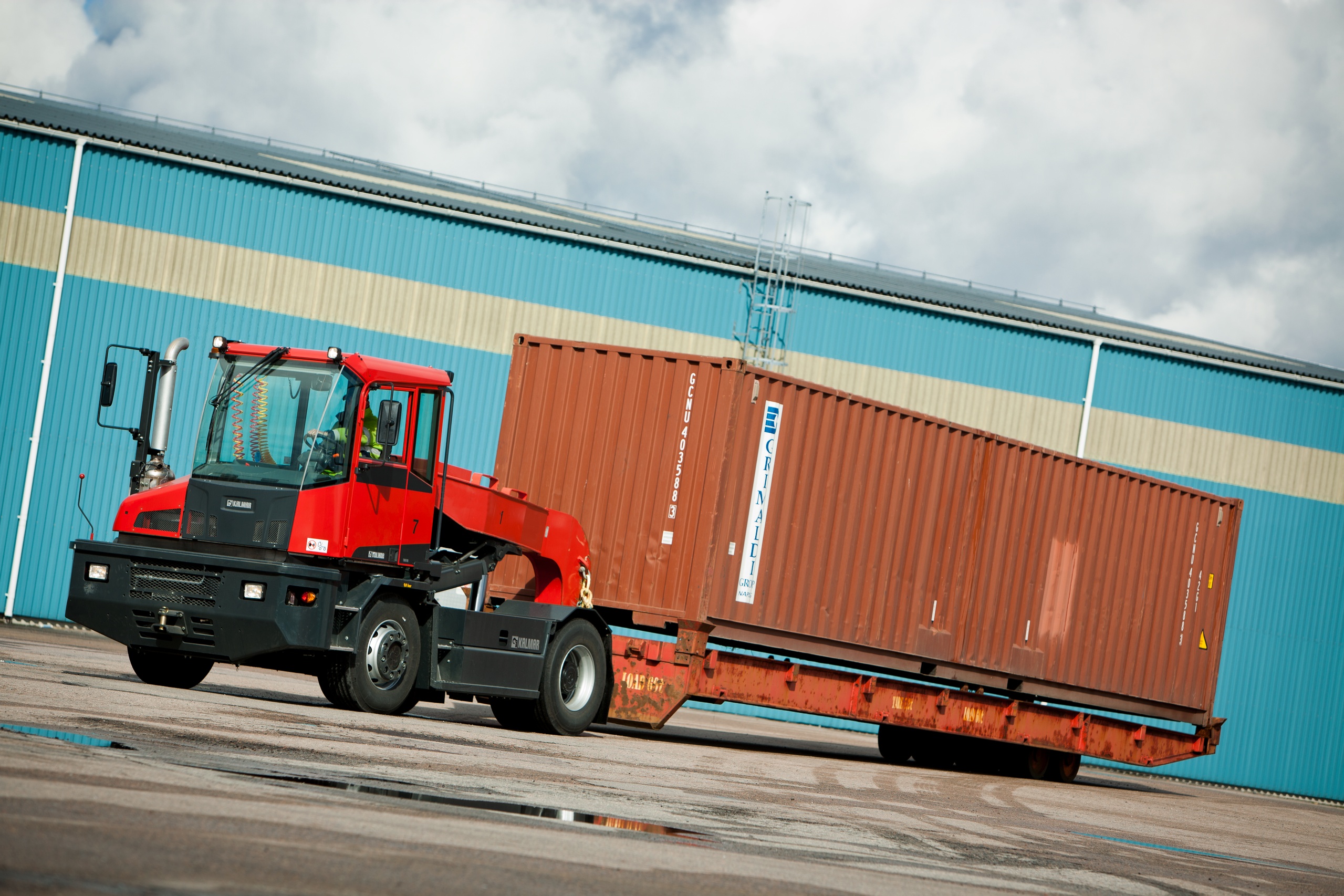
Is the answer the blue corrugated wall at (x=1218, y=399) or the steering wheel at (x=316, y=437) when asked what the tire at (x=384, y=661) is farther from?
the blue corrugated wall at (x=1218, y=399)

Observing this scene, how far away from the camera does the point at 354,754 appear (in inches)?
328

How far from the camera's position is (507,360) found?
2275cm

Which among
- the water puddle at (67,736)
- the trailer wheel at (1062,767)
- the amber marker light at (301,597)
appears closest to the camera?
the water puddle at (67,736)

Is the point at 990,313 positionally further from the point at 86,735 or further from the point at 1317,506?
the point at 86,735

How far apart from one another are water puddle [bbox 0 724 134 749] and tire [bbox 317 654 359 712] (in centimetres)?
348

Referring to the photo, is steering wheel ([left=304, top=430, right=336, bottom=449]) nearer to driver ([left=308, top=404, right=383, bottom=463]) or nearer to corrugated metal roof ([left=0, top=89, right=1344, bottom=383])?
driver ([left=308, top=404, right=383, bottom=463])

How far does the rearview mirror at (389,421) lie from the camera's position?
1068cm

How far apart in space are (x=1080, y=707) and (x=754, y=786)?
900 cm

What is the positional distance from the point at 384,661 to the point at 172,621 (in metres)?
1.69

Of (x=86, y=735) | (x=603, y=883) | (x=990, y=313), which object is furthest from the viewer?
(x=990, y=313)

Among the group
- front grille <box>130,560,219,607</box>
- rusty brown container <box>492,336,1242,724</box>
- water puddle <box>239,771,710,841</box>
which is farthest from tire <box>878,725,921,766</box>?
water puddle <box>239,771,710,841</box>

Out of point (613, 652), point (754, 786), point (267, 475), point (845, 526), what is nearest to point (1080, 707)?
point (845, 526)

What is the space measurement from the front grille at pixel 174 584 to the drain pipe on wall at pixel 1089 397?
17.3 meters

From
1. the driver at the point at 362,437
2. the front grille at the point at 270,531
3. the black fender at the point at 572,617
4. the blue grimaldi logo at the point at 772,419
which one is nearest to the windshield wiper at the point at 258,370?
the driver at the point at 362,437
